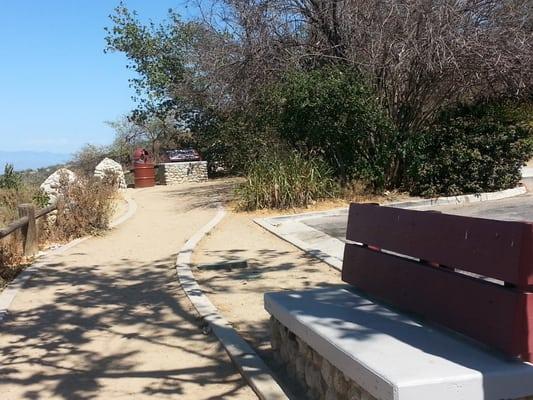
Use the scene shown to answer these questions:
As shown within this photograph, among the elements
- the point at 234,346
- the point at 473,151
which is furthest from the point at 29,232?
the point at 473,151

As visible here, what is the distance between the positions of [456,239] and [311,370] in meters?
1.29

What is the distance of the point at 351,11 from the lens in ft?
45.5

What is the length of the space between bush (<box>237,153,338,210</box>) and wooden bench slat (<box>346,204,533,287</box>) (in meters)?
7.94

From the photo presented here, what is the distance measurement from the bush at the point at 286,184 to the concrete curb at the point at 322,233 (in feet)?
2.63

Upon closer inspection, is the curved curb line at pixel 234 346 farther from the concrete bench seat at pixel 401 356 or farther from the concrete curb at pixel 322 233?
the concrete curb at pixel 322 233

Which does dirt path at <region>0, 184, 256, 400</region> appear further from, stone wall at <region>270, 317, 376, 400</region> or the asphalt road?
the asphalt road

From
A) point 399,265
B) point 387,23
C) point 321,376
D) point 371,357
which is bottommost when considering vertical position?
point 321,376

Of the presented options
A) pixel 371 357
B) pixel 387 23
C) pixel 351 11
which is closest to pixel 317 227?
pixel 387 23

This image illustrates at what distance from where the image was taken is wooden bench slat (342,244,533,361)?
285 cm

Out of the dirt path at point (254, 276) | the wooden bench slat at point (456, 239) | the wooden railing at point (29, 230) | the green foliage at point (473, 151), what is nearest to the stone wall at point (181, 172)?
the green foliage at point (473, 151)

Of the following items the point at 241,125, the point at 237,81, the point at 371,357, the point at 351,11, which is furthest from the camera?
the point at 241,125

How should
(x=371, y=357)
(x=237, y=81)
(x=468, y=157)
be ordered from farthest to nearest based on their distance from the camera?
(x=237, y=81) → (x=468, y=157) → (x=371, y=357)

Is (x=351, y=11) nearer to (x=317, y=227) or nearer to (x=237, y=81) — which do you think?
(x=237, y=81)

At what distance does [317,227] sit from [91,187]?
4.40 m
